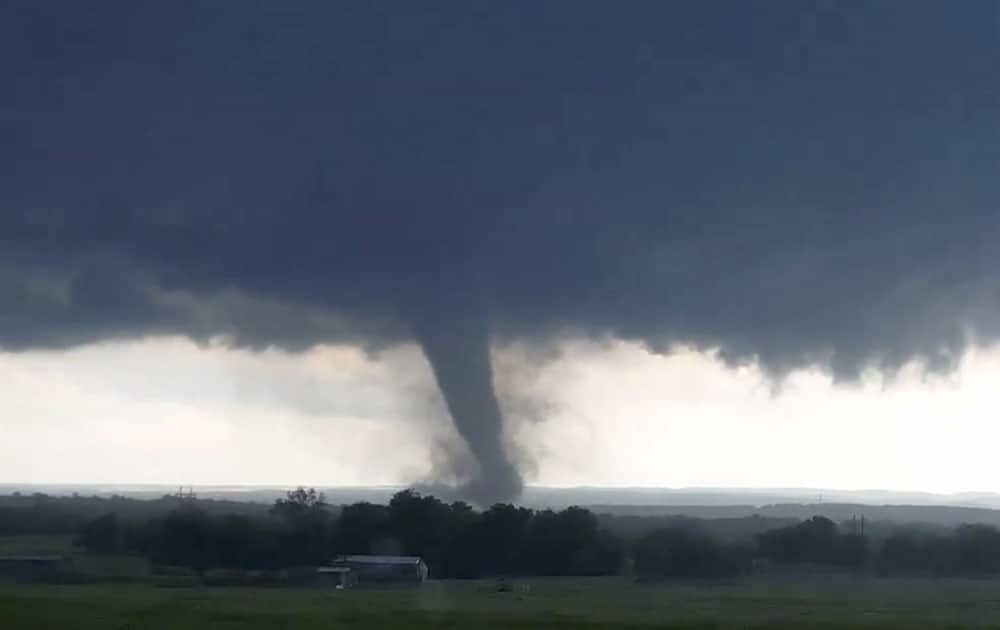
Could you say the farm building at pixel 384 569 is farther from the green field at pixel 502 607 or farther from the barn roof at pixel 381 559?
the green field at pixel 502 607

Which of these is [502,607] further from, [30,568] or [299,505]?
[299,505]

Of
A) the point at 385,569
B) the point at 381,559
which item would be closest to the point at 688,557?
the point at 381,559

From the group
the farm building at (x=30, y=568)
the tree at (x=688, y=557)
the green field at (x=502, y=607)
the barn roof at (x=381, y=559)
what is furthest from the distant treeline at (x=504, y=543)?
the green field at (x=502, y=607)

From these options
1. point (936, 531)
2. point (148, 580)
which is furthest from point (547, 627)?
point (936, 531)

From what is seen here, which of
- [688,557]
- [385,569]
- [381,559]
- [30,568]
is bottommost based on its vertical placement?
[30,568]

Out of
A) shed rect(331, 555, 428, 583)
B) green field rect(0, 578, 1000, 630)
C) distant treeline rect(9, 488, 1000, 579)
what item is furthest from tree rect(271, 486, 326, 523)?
green field rect(0, 578, 1000, 630)

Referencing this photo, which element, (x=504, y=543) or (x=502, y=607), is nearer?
(x=502, y=607)
